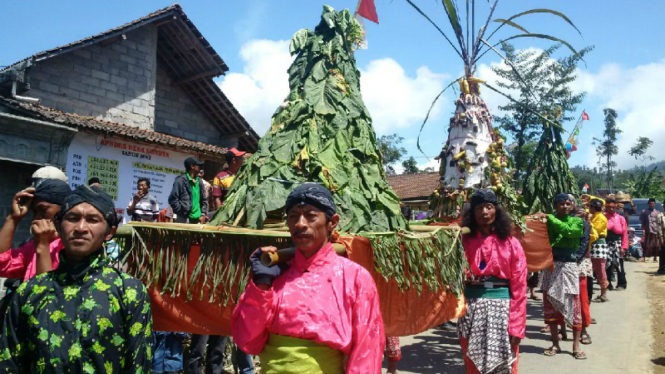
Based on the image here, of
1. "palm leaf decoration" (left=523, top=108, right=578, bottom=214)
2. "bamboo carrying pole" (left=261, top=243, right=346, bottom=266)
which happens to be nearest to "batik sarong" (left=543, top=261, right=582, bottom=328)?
"palm leaf decoration" (left=523, top=108, right=578, bottom=214)

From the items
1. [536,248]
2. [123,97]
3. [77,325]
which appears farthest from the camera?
[123,97]

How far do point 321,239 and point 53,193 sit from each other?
1.40 m

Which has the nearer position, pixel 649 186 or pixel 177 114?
pixel 177 114

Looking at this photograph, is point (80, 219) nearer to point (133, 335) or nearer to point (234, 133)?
point (133, 335)

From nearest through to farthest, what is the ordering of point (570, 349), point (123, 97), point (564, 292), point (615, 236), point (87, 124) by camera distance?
point (564, 292)
point (570, 349)
point (87, 124)
point (615, 236)
point (123, 97)

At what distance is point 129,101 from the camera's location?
11.7 m

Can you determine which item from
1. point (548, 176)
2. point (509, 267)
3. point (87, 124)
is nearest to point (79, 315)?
point (509, 267)

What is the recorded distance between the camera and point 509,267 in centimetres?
396

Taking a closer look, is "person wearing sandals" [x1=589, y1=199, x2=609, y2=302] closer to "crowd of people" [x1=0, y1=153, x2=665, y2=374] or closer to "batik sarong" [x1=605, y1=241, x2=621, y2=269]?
"batik sarong" [x1=605, y1=241, x2=621, y2=269]

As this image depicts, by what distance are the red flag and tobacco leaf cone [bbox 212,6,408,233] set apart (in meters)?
1.26

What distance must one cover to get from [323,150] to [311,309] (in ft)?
5.56

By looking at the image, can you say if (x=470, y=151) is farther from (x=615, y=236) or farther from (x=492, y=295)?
(x=615, y=236)

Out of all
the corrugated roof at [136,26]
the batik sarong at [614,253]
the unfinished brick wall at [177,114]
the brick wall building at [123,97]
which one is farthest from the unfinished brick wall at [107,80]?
the batik sarong at [614,253]

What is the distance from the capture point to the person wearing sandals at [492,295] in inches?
152
